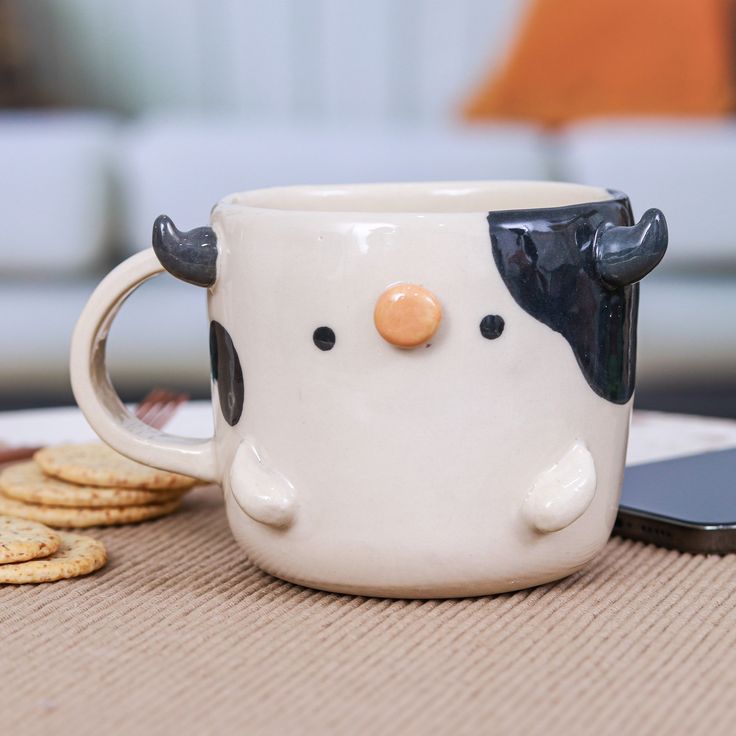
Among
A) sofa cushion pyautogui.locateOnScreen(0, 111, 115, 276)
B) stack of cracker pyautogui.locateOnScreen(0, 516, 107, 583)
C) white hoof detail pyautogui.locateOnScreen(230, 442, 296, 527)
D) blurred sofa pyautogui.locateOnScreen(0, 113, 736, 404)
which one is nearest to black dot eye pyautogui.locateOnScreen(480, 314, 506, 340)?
white hoof detail pyautogui.locateOnScreen(230, 442, 296, 527)

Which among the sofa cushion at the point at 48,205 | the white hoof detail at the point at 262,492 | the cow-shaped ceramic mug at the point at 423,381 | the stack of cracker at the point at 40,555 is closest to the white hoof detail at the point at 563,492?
the cow-shaped ceramic mug at the point at 423,381

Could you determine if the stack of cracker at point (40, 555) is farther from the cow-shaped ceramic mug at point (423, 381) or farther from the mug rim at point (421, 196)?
the mug rim at point (421, 196)

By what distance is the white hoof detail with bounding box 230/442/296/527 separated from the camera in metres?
0.54

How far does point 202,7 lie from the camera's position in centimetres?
264

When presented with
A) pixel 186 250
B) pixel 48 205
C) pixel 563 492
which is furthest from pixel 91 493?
pixel 48 205

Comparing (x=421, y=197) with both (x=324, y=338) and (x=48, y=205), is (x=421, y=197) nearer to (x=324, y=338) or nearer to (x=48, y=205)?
(x=324, y=338)

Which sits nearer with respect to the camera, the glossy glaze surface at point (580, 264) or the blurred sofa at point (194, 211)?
the glossy glaze surface at point (580, 264)

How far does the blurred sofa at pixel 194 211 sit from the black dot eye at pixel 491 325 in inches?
47.7

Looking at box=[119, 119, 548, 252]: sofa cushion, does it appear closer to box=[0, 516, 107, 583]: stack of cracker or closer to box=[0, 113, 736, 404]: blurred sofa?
box=[0, 113, 736, 404]: blurred sofa

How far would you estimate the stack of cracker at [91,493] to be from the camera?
655mm

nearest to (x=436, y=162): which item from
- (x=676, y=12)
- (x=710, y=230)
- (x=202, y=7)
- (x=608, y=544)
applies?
(x=710, y=230)

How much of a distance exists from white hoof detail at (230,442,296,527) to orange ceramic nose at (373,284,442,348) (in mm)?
93

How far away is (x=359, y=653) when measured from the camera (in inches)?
18.6

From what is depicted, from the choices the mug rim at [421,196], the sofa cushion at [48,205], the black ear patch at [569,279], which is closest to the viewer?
the black ear patch at [569,279]
